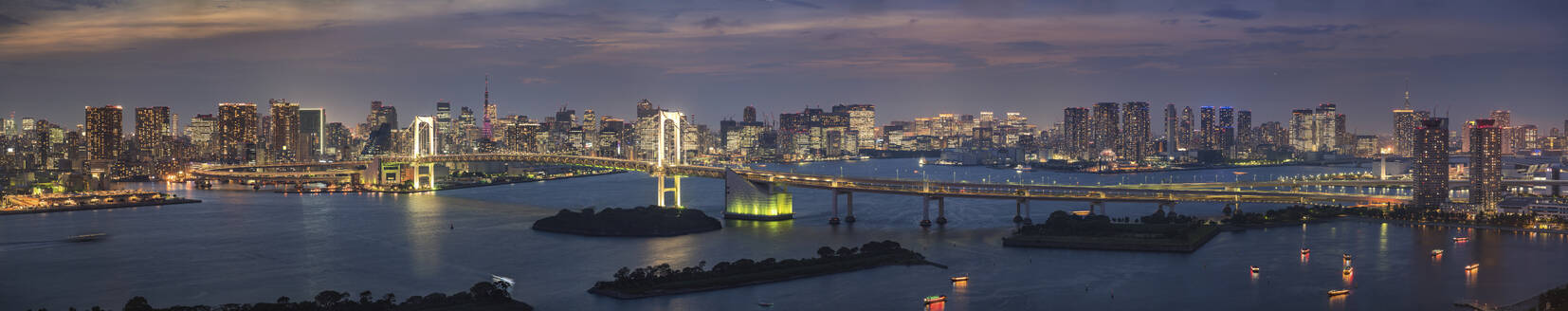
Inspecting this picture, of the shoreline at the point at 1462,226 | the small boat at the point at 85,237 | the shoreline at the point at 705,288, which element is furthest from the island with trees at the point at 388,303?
the shoreline at the point at 1462,226

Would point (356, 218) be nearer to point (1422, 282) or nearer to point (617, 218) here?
point (617, 218)

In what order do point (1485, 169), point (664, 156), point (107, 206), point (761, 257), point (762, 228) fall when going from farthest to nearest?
point (664, 156)
point (107, 206)
point (1485, 169)
point (762, 228)
point (761, 257)

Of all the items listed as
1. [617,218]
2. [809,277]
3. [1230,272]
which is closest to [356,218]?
[617,218]

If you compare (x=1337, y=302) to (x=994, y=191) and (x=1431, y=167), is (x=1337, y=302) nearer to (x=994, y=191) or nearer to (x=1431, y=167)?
(x=994, y=191)

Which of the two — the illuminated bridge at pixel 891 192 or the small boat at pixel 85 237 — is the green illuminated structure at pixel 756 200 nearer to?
the illuminated bridge at pixel 891 192

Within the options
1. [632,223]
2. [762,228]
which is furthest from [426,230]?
[762,228]

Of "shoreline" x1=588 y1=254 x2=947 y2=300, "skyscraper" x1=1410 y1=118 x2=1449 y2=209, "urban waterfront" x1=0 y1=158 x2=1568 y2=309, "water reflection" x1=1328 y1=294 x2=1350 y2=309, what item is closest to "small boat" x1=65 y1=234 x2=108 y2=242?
"urban waterfront" x1=0 y1=158 x2=1568 y2=309
